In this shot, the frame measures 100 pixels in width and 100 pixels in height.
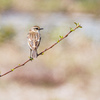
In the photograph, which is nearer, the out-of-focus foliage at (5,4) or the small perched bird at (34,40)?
the small perched bird at (34,40)

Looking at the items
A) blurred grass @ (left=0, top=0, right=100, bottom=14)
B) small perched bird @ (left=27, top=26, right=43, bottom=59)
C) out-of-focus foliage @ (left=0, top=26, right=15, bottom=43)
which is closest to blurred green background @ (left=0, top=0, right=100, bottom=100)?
out-of-focus foliage @ (left=0, top=26, right=15, bottom=43)

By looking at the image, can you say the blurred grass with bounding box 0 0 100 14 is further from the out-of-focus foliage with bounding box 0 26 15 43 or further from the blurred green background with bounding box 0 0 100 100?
the out-of-focus foliage with bounding box 0 26 15 43

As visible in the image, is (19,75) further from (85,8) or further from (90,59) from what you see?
(85,8)

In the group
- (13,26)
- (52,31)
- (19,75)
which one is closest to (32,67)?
(19,75)

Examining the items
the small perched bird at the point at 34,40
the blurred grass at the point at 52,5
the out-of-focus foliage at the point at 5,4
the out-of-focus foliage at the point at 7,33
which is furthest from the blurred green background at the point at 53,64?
the small perched bird at the point at 34,40

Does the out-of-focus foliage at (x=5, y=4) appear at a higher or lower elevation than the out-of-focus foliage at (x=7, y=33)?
higher

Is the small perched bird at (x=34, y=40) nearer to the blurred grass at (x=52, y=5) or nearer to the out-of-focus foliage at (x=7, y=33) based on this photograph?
the out-of-focus foliage at (x=7, y=33)

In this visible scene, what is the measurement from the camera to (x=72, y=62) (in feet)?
37.2

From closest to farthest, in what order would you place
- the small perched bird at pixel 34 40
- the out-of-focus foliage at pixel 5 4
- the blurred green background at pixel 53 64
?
the small perched bird at pixel 34 40
the blurred green background at pixel 53 64
the out-of-focus foliage at pixel 5 4

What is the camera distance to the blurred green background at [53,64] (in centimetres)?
1041

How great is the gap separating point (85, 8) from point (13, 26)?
5.21 m

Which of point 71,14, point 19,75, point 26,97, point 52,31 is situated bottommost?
point 26,97

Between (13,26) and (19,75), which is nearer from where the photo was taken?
(19,75)

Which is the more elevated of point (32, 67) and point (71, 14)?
point (71, 14)
